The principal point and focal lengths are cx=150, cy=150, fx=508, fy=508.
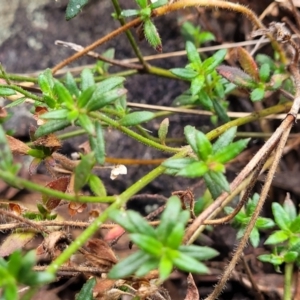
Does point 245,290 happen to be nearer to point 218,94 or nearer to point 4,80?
point 218,94

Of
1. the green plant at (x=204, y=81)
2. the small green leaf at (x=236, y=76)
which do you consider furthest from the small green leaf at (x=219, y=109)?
the small green leaf at (x=236, y=76)

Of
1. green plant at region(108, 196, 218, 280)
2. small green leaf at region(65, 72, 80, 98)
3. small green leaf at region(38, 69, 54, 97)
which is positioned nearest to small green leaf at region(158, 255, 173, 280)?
green plant at region(108, 196, 218, 280)

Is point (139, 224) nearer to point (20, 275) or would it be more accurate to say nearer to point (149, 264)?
point (149, 264)

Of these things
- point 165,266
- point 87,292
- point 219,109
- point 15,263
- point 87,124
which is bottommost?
point 87,292

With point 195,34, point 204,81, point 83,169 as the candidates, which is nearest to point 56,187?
point 83,169

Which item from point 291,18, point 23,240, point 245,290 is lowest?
point 245,290

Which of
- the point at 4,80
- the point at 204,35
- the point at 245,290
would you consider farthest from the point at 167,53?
the point at 245,290
